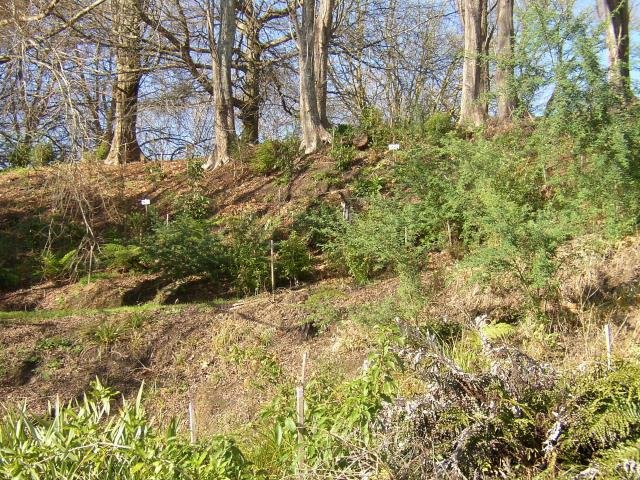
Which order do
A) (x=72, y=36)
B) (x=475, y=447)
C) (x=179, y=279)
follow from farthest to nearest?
1. (x=72, y=36)
2. (x=179, y=279)
3. (x=475, y=447)

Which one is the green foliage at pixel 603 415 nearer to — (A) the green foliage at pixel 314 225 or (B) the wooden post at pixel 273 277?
(B) the wooden post at pixel 273 277

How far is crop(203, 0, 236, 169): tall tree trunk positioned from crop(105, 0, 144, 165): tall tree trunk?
1.86 meters

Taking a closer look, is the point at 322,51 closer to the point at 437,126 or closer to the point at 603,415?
the point at 437,126

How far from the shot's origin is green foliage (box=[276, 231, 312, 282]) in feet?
36.9

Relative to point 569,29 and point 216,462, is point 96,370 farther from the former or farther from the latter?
point 569,29

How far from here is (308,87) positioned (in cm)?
1554

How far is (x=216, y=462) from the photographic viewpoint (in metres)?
3.85

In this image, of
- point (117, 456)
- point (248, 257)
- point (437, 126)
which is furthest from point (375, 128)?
Result: point (117, 456)

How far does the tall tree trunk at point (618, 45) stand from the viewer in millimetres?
8188

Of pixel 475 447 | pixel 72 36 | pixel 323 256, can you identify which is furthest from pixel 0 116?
pixel 475 447

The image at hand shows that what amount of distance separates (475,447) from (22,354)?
765 centimetres

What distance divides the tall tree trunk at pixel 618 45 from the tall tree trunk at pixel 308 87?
652 cm

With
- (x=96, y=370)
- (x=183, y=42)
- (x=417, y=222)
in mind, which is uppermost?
(x=183, y=42)

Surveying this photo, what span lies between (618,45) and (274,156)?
7995 mm
